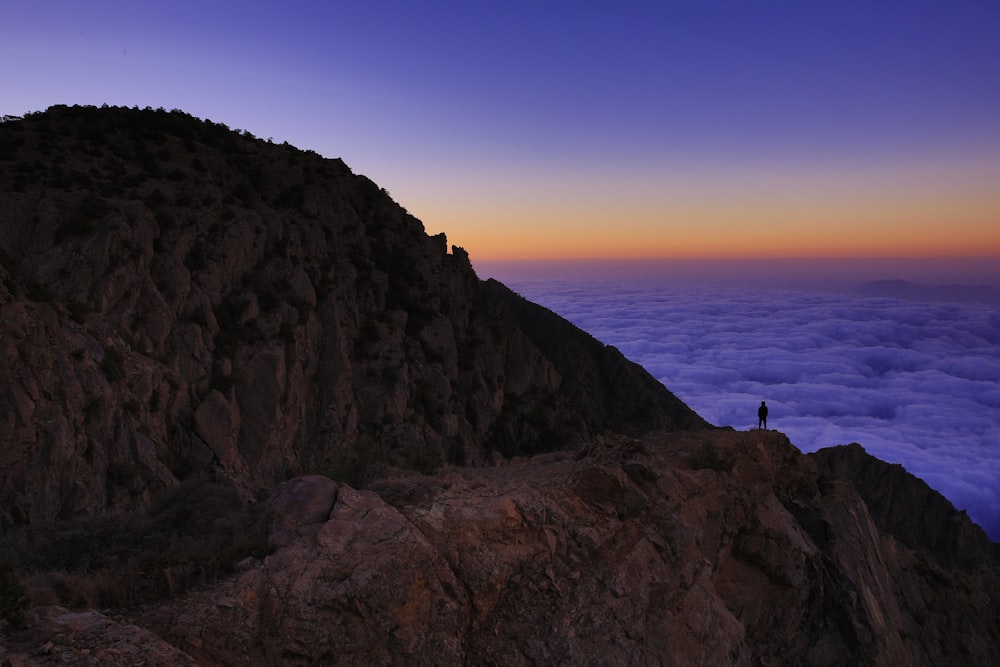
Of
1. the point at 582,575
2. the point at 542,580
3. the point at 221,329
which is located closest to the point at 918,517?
the point at 582,575

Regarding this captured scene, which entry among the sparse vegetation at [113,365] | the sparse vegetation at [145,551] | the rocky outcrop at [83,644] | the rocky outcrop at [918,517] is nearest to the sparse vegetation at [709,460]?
the sparse vegetation at [145,551]

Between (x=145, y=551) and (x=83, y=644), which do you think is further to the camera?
(x=145, y=551)

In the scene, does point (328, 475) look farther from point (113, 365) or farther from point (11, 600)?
point (113, 365)

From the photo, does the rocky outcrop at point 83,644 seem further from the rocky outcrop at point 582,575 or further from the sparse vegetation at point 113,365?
the sparse vegetation at point 113,365

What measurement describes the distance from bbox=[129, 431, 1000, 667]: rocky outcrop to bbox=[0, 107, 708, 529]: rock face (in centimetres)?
298

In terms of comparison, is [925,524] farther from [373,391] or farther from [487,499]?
[487,499]

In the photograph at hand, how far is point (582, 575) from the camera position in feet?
31.4

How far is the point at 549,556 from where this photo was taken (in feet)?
30.7

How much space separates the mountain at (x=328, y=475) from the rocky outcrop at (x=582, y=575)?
0.14 ft

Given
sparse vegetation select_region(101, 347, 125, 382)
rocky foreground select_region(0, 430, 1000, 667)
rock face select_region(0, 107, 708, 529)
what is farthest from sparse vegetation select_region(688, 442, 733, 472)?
sparse vegetation select_region(101, 347, 125, 382)

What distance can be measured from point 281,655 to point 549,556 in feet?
13.2

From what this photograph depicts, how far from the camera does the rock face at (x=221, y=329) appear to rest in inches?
555

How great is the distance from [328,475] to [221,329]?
12776 mm

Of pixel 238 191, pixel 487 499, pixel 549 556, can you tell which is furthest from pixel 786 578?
pixel 238 191
